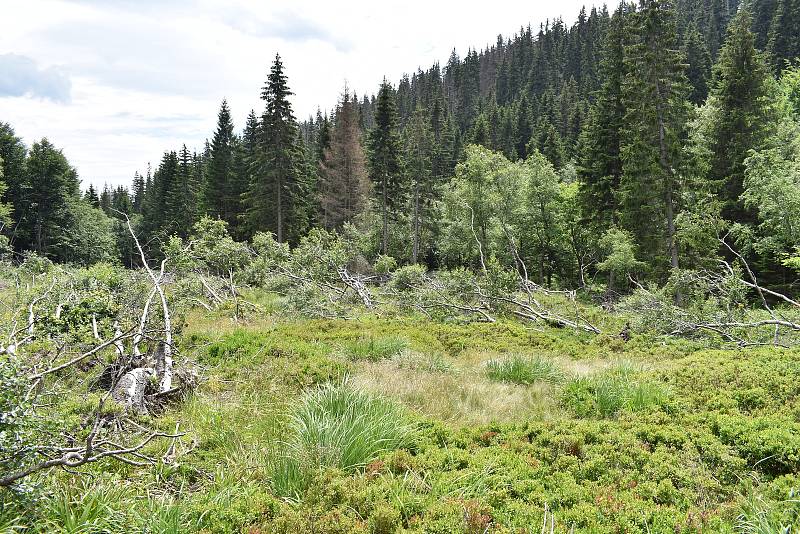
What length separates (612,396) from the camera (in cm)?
648

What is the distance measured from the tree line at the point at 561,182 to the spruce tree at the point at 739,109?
7 centimetres

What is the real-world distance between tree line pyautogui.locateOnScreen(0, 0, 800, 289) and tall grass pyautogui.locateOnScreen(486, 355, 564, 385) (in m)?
7.88

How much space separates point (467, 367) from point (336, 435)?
496 centimetres

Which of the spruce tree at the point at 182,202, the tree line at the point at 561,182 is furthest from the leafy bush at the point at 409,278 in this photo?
the spruce tree at the point at 182,202

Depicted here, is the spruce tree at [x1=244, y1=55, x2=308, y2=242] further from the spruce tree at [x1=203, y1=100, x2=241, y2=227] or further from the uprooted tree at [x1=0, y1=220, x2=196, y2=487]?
the uprooted tree at [x1=0, y1=220, x2=196, y2=487]

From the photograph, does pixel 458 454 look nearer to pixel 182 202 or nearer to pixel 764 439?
pixel 764 439

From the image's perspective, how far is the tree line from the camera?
60.3ft

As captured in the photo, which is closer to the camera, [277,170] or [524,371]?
[524,371]

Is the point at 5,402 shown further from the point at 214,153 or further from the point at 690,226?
the point at 214,153

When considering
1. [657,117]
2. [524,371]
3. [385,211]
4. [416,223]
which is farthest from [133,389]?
[416,223]

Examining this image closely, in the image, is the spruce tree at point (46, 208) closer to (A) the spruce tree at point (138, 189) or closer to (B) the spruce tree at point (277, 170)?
(B) the spruce tree at point (277, 170)

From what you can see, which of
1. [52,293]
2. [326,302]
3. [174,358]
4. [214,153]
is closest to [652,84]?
[326,302]

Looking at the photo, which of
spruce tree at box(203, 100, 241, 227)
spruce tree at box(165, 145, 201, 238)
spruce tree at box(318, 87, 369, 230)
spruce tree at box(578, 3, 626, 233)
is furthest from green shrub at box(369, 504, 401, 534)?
spruce tree at box(165, 145, 201, 238)

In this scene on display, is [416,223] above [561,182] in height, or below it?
below
